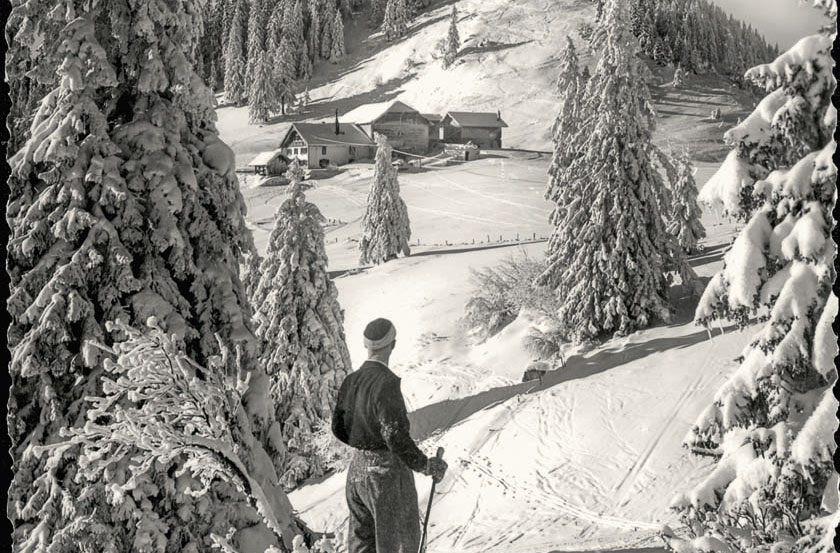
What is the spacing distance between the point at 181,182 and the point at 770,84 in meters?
6.81

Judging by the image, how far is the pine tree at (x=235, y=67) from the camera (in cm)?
11356

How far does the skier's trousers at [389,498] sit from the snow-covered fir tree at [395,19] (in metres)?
140

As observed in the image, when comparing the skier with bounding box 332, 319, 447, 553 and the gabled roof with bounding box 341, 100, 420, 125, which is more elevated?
the gabled roof with bounding box 341, 100, 420, 125

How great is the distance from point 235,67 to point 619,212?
9980cm

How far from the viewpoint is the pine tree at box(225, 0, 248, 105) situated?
4471 inches

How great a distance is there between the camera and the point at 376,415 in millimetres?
5117

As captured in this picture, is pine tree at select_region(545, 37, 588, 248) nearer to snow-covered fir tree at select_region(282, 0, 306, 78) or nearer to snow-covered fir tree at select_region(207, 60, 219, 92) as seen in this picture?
snow-covered fir tree at select_region(282, 0, 306, 78)

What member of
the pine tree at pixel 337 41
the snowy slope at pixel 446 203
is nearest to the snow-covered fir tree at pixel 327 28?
the pine tree at pixel 337 41

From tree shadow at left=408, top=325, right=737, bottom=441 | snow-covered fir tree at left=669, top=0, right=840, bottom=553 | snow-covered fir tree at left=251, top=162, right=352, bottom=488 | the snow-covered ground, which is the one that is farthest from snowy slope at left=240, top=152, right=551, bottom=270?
snow-covered fir tree at left=669, top=0, right=840, bottom=553

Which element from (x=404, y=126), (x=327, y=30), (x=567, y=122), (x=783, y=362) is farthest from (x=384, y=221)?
(x=327, y=30)

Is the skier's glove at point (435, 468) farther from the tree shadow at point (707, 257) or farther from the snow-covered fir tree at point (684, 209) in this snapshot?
the snow-covered fir tree at point (684, 209)

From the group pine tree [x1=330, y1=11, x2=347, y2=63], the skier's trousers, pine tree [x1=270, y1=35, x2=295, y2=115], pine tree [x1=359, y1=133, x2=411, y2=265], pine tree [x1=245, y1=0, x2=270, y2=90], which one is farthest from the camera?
pine tree [x1=330, y1=11, x2=347, y2=63]

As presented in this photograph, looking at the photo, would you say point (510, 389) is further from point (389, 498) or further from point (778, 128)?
point (778, 128)

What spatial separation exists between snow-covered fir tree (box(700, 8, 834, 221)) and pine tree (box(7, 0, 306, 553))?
568cm
